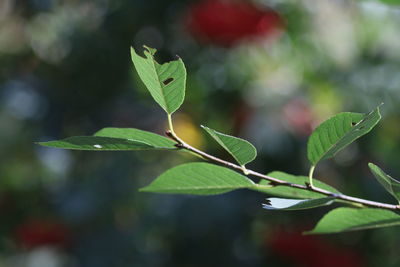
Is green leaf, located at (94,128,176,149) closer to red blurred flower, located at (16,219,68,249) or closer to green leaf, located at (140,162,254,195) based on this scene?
green leaf, located at (140,162,254,195)

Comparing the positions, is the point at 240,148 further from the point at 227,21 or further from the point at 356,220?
the point at 227,21

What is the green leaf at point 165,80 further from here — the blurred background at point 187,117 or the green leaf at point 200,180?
the blurred background at point 187,117

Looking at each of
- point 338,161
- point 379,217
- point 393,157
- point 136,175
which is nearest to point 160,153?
point 136,175

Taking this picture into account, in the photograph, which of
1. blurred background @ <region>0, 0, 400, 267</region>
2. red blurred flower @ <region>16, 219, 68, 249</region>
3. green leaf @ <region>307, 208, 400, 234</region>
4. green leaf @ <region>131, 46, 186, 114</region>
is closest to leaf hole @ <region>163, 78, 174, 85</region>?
green leaf @ <region>131, 46, 186, 114</region>

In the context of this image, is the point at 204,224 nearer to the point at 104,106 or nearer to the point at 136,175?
the point at 136,175

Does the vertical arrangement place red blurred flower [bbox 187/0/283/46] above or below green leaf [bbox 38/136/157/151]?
below

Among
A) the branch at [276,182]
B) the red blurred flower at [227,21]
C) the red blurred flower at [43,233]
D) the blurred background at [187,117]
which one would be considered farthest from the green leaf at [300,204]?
the red blurred flower at [43,233]
